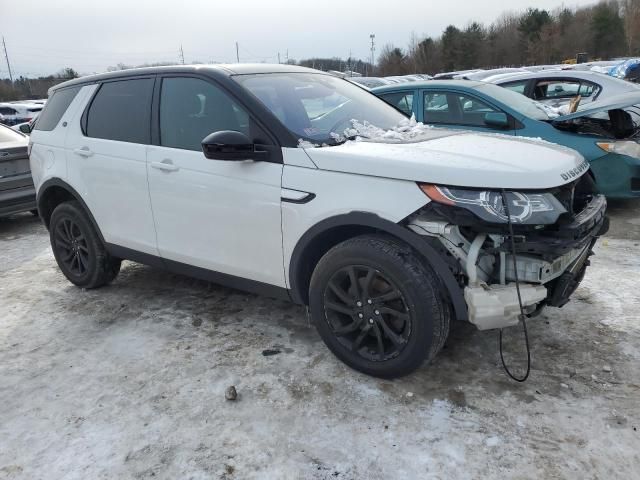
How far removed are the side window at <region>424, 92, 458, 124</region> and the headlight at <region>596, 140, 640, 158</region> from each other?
164cm

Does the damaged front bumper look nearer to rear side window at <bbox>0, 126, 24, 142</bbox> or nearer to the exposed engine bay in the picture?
the exposed engine bay

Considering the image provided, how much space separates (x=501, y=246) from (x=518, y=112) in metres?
3.81

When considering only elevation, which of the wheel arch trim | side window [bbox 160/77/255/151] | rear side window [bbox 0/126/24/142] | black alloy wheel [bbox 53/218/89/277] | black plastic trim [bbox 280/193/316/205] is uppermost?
side window [bbox 160/77/255/151]

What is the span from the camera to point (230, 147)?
3053 millimetres

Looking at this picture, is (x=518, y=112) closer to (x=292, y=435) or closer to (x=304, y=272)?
(x=304, y=272)

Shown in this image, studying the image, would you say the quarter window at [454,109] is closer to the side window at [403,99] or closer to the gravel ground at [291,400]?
the side window at [403,99]

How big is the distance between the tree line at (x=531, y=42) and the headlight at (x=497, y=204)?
179 ft

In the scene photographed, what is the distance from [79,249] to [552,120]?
16.6 ft

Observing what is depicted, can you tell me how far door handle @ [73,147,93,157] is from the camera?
4.17 metres

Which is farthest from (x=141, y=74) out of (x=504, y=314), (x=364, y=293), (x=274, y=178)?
(x=504, y=314)

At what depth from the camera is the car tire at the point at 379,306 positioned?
8.93 feet

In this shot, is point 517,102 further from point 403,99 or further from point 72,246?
point 72,246

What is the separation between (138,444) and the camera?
262 centimetres

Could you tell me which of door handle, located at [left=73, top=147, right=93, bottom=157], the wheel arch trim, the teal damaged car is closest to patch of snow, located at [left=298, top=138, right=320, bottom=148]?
door handle, located at [left=73, top=147, right=93, bottom=157]
